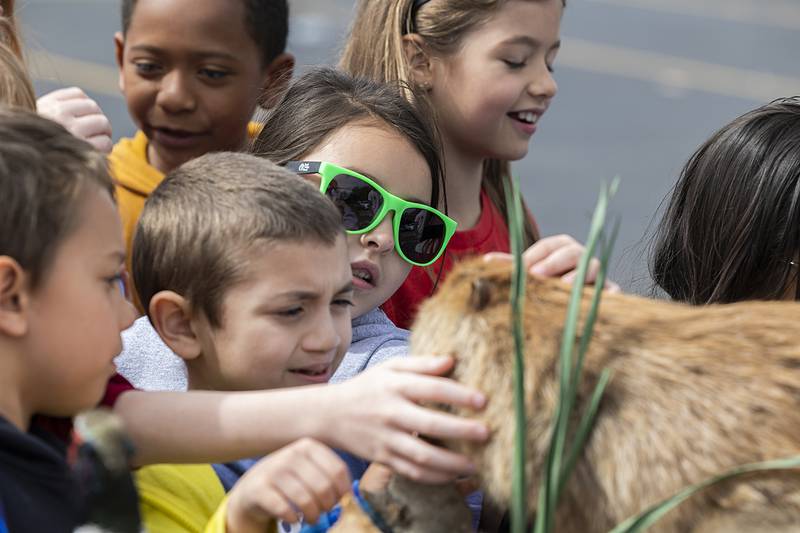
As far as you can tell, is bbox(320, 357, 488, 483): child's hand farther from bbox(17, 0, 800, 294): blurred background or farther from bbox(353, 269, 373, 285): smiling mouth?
bbox(17, 0, 800, 294): blurred background

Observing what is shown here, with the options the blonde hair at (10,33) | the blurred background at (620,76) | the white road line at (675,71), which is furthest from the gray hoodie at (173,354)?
the white road line at (675,71)

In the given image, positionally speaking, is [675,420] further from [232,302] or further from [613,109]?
[613,109]

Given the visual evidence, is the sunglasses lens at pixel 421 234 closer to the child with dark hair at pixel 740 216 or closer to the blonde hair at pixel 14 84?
the child with dark hair at pixel 740 216

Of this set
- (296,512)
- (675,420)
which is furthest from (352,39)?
(675,420)

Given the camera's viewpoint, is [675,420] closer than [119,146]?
Yes

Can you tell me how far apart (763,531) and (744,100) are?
32.6ft

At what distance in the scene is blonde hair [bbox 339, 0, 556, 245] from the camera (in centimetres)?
358

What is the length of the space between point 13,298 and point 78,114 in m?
1.42

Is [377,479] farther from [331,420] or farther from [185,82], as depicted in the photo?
[185,82]

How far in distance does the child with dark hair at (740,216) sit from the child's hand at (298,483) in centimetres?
150

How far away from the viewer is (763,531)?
46.8 inches

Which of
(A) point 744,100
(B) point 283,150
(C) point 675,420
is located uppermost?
(C) point 675,420

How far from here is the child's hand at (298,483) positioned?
1.51 m

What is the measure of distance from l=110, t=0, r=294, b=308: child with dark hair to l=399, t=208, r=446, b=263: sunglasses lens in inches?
41.7
